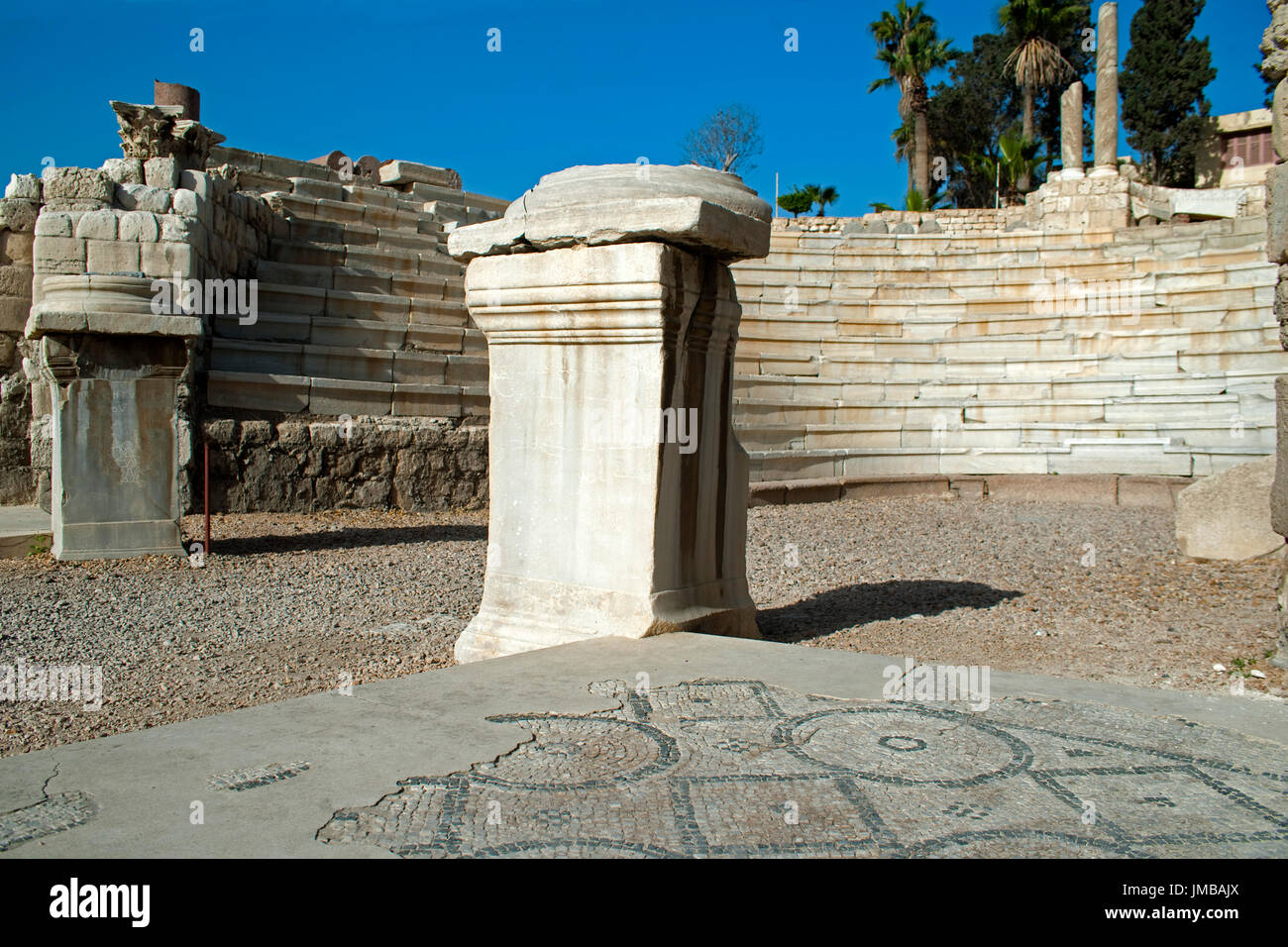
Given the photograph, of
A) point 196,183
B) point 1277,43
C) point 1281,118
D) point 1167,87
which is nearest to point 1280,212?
point 1281,118

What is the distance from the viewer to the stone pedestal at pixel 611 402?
3635 millimetres

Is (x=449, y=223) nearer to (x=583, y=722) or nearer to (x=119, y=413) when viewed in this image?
(x=119, y=413)

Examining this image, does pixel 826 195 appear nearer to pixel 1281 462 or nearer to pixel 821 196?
pixel 821 196

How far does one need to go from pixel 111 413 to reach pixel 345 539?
1.78 m

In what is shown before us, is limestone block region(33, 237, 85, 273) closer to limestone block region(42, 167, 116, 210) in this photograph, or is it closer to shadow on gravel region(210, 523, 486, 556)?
limestone block region(42, 167, 116, 210)

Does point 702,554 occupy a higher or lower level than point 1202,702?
higher

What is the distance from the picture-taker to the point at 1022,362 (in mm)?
12352

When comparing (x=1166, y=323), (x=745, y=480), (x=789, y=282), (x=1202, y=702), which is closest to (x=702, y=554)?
(x=745, y=480)

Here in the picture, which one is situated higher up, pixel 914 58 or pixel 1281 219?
pixel 914 58

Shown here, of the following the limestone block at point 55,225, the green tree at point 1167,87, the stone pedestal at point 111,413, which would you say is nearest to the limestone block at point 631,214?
the stone pedestal at point 111,413

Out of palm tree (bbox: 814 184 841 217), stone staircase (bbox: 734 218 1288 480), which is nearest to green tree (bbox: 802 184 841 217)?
palm tree (bbox: 814 184 841 217)

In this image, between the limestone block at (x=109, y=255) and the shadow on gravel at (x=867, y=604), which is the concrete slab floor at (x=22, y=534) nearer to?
the limestone block at (x=109, y=255)
